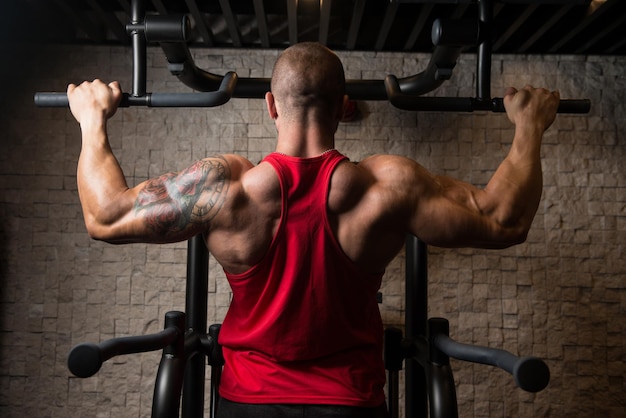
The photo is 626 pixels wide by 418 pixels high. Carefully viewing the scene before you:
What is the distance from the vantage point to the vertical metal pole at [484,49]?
64.6 inches

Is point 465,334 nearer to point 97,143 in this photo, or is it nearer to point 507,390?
point 507,390

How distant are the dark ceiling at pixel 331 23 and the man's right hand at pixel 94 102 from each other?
1213mm

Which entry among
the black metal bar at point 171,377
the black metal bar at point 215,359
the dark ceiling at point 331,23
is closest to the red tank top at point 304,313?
the black metal bar at point 171,377

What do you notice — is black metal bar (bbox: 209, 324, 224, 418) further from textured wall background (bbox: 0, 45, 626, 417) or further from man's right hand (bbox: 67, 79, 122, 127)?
textured wall background (bbox: 0, 45, 626, 417)

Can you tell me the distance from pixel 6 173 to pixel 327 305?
2.65 m

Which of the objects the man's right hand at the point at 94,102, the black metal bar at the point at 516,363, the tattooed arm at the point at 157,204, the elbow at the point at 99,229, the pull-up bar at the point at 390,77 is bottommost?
the black metal bar at the point at 516,363

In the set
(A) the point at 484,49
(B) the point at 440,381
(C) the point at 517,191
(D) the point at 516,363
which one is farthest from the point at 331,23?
(D) the point at 516,363

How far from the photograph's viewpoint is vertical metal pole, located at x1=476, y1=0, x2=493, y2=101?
164 cm

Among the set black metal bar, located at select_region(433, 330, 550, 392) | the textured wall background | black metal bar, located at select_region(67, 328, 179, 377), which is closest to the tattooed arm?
black metal bar, located at select_region(67, 328, 179, 377)

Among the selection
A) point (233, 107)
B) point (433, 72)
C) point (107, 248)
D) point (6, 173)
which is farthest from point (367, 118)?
point (6, 173)

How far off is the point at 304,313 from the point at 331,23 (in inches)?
85.8

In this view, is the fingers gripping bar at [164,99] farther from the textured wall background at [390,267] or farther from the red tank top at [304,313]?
the textured wall background at [390,267]

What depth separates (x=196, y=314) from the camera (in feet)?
6.24

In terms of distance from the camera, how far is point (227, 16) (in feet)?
9.17
